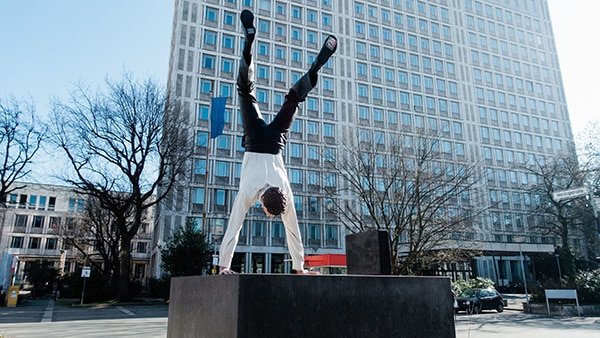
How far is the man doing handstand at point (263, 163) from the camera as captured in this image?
18.2 feet

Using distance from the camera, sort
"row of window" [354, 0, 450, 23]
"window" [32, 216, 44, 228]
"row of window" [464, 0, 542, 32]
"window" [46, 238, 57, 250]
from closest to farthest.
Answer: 1. "row of window" [354, 0, 450, 23]
2. "row of window" [464, 0, 542, 32]
3. "window" [46, 238, 57, 250]
4. "window" [32, 216, 44, 228]

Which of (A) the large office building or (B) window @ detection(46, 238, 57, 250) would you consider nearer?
(A) the large office building

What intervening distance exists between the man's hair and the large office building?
33667mm

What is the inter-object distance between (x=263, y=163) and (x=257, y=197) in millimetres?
520

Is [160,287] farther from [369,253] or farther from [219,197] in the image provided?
[369,253]

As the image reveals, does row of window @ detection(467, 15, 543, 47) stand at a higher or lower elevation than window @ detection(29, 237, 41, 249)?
higher

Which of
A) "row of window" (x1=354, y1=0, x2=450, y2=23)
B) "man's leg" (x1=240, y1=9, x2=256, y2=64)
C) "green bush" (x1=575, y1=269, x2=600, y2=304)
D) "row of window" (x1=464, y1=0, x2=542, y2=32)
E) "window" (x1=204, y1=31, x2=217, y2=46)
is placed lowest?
"green bush" (x1=575, y1=269, x2=600, y2=304)

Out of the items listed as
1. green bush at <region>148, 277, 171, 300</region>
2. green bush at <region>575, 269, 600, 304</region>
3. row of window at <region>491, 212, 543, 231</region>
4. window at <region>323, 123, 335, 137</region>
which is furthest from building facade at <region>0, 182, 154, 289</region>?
green bush at <region>575, 269, 600, 304</region>

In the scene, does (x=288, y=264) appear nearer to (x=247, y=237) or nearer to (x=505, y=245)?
(x=247, y=237)

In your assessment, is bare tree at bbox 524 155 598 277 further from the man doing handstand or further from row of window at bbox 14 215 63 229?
row of window at bbox 14 215 63 229

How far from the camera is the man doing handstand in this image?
5.54 meters

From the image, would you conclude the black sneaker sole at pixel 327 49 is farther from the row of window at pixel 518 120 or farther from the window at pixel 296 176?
the row of window at pixel 518 120

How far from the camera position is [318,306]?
4.67 meters

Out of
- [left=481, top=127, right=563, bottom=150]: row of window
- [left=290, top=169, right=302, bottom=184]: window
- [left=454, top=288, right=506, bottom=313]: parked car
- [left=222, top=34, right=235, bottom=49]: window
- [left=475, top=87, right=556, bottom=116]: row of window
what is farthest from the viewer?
[left=475, top=87, right=556, bottom=116]: row of window
